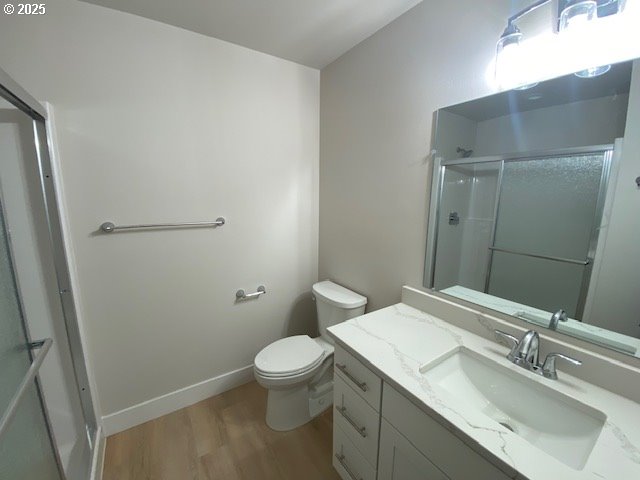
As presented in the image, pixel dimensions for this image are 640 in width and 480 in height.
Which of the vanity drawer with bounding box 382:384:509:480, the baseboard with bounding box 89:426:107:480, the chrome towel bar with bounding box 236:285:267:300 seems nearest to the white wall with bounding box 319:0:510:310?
the chrome towel bar with bounding box 236:285:267:300

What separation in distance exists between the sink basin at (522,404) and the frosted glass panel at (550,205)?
45cm

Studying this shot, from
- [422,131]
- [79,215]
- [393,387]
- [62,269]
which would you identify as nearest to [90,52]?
[79,215]

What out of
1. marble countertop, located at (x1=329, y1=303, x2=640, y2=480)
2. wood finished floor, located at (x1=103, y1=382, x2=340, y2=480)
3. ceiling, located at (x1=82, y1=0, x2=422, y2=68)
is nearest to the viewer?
marble countertop, located at (x1=329, y1=303, x2=640, y2=480)

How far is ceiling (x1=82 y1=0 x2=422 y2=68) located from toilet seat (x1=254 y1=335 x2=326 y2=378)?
5.83 ft

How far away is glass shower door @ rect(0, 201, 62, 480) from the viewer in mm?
756

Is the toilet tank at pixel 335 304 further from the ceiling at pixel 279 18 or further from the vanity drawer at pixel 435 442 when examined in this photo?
the ceiling at pixel 279 18

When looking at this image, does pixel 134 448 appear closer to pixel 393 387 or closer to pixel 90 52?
pixel 393 387

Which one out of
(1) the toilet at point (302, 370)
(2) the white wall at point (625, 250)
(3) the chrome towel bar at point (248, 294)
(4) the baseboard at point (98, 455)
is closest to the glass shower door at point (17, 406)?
(4) the baseboard at point (98, 455)

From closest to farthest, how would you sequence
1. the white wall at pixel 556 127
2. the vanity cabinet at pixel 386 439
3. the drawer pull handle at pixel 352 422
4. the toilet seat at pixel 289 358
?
the vanity cabinet at pixel 386 439
the white wall at pixel 556 127
the drawer pull handle at pixel 352 422
the toilet seat at pixel 289 358

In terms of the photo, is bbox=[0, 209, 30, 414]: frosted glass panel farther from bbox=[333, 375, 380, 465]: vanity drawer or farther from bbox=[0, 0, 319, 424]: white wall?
bbox=[333, 375, 380, 465]: vanity drawer

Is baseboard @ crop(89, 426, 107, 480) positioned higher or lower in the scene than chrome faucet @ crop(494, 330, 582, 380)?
lower

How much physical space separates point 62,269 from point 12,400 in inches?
24.5

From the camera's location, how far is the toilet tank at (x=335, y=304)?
5.28 feet

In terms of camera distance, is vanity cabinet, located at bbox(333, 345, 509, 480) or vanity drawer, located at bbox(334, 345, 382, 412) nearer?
vanity cabinet, located at bbox(333, 345, 509, 480)
